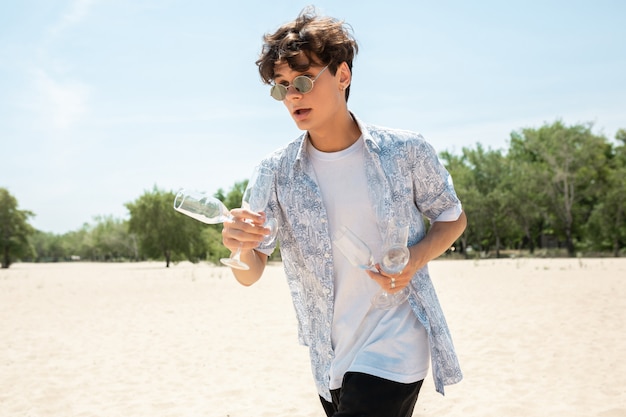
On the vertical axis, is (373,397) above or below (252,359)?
above

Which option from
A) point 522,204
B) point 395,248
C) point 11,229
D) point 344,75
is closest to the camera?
point 395,248

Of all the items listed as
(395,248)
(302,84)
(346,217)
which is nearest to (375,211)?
(346,217)

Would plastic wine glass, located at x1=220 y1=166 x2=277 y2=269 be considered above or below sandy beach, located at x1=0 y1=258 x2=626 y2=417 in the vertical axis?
above

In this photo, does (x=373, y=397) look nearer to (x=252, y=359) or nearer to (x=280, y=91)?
(x=280, y=91)

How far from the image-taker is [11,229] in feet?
192

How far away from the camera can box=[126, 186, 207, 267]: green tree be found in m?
50.3

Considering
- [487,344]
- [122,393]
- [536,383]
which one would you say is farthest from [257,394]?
[487,344]

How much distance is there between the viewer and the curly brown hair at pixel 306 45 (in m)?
2.65

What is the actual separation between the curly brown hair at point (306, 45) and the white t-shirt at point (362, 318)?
50 centimetres

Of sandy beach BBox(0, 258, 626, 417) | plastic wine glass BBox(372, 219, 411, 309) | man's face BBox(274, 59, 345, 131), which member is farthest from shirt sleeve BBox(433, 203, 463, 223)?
sandy beach BBox(0, 258, 626, 417)

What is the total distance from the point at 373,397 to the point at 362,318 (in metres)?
0.36

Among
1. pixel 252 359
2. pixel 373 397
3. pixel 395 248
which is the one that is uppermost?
pixel 395 248

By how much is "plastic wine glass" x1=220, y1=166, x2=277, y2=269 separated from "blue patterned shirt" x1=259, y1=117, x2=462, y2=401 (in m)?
0.16

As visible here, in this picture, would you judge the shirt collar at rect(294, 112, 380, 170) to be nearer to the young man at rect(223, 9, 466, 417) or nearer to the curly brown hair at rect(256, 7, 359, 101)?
the young man at rect(223, 9, 466, 417)
